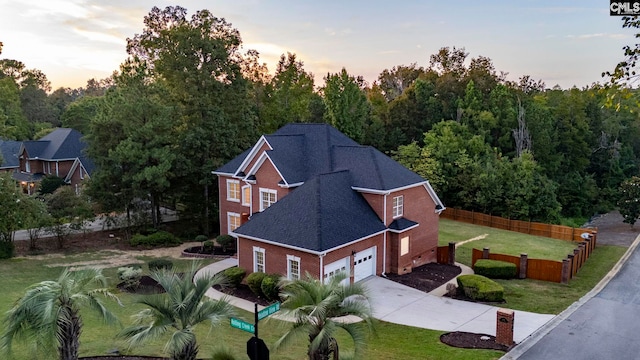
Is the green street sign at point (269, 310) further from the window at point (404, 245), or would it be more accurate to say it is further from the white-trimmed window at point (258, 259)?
the window at point (404, 245)

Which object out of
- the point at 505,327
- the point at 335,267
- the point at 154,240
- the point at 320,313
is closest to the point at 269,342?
the point at 320,313

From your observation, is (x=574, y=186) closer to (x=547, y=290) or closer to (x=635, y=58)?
(x=547, y=290)

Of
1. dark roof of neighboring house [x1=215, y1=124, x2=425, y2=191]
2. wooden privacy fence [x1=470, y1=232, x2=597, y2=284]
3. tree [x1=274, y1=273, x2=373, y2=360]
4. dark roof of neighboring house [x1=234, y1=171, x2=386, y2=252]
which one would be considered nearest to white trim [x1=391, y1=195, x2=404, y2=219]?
dark roof of neighboring house [x1=215, y1=124, x2=425, y2=191]

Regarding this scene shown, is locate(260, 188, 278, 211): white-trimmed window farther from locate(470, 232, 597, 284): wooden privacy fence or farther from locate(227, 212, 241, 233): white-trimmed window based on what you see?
locate(470, 232, 597, 284): wooden privacy fence

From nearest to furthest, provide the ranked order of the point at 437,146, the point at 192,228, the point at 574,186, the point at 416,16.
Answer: the point at 416,16
the point at 192,228
the point at 437,146
the point at 574,186

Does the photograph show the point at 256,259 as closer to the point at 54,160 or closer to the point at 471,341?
the point at 471,341

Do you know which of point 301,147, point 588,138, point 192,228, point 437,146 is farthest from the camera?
point 588,138

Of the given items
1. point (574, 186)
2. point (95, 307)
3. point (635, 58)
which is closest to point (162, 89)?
point (95, 307)
